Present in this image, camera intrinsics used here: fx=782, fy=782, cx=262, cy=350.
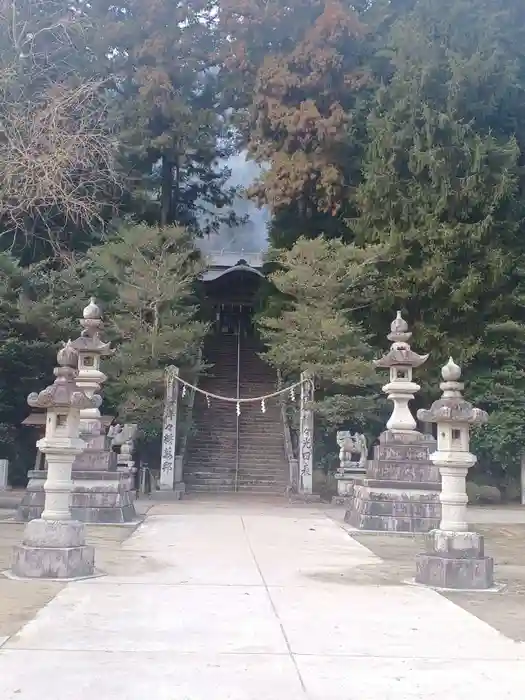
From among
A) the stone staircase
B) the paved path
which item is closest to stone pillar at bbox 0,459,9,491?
the stone staircase

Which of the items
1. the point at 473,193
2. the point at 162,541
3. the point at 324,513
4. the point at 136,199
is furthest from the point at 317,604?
the point at 136,199

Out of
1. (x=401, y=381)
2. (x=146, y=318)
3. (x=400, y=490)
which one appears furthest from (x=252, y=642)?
(x=146, y=318)

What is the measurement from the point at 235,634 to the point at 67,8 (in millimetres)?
19754

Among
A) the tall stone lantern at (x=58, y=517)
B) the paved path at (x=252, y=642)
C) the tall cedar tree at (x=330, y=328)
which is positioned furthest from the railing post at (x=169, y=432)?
the tall stone lantern at (x=58, y=517)

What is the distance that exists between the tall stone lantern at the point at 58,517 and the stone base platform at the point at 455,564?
324 centimetres

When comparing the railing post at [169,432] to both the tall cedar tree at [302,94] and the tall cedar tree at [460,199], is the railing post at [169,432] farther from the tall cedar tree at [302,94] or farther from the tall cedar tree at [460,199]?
the tall cedar tree at [302,94]

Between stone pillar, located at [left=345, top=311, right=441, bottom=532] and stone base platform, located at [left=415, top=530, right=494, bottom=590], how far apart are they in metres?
4.27

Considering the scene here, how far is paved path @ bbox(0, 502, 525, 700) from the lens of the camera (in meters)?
4.06

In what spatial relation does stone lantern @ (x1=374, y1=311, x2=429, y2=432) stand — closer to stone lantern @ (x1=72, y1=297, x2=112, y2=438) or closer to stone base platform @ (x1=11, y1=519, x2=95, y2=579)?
stone lantern @ (x1=72, y1=297, x2=112, y2=438)

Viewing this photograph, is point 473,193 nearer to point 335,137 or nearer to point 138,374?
point 335,137

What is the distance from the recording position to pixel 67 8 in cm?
2086

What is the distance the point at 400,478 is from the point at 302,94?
12843 millimetres

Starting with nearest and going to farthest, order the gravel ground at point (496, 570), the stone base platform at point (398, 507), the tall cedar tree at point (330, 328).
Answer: the gravel ground at point (496, 570) < the stone base platform at point (398, 507) < the tall cedar tree at point (330, 328)

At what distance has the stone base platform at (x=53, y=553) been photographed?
7.25m
